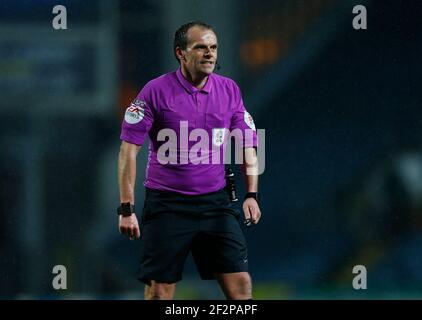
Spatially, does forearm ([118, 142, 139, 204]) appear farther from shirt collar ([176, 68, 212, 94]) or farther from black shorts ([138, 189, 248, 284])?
shirt collar ([176, 68, 212, 94])

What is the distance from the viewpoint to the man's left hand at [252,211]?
6285 millimetres

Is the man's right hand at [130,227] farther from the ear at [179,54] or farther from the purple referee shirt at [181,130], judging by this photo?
the ear at [179,54]

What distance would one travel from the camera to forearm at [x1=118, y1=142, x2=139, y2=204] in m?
6.23

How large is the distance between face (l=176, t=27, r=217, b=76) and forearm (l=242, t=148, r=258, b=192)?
1.79 feet

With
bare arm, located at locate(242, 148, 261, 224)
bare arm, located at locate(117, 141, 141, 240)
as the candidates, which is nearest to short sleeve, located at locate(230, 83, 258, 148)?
bare arm, located at locate(242, 148, 261, 224)

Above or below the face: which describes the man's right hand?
below

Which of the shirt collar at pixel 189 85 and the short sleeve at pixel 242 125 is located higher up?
the shirt collar at pixel 189 85

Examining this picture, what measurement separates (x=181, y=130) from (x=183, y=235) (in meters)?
0.60

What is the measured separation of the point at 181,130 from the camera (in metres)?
6.29

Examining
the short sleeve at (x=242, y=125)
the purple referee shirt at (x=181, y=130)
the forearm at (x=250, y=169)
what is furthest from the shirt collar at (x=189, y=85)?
the forearm at (x=250, y=169)

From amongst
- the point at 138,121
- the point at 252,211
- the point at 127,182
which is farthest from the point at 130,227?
the point at 252,211

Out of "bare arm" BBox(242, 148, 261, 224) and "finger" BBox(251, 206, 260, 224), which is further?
"bare arm" BBox(242, 148, 261, 224)

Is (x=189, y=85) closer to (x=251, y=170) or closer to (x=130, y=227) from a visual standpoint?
(x=251, y=170)

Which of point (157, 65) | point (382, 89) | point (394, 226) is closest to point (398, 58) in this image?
point (382, 89)
